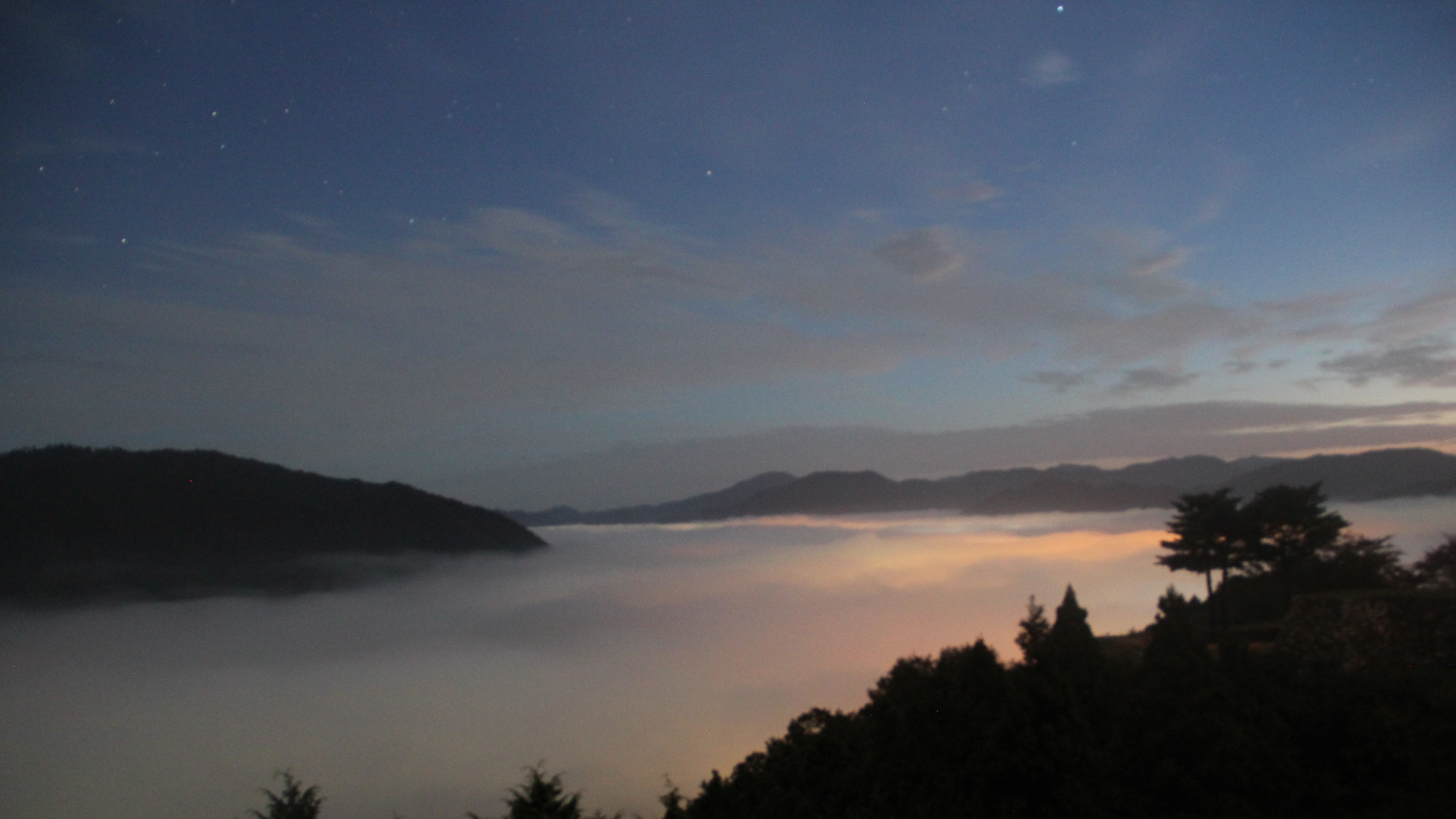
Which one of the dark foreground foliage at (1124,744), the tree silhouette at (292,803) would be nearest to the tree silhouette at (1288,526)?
the dark foreground foliage at (1124,744)

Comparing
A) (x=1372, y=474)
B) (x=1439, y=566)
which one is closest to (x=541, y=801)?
(x=1439, y=566)

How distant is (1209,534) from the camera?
134 ft

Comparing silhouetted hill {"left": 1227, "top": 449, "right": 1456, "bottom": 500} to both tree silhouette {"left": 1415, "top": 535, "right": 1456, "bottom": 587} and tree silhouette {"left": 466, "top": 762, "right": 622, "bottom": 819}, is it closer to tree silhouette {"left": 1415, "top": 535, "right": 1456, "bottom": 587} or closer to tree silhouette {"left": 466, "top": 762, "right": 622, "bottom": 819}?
tree silhouette {"left": 1415, "top": 535, "right": 1456, "bottom": 587}

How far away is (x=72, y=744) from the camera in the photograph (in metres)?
179

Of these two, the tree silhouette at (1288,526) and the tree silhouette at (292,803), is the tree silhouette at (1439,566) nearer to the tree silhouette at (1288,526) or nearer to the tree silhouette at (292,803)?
the tree silhouette at (1288,526)

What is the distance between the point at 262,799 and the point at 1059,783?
19956 centimetres

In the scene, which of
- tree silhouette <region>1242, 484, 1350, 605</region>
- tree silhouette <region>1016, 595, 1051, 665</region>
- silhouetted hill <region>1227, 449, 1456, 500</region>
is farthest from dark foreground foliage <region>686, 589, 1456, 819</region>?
silhouetted hill <region>1227, 449, 1456, 500</region>

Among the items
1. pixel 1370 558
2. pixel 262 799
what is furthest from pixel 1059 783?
pixel 262 799

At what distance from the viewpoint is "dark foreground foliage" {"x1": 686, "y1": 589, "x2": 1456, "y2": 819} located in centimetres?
2400

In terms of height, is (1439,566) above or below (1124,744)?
above

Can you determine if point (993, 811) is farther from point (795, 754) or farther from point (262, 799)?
point (262, 799)

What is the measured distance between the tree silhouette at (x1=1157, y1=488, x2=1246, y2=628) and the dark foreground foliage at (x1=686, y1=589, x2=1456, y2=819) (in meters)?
6.05

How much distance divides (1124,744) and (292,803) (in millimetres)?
43956

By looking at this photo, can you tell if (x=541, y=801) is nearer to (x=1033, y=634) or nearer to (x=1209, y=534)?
(x=1033, y=634)
